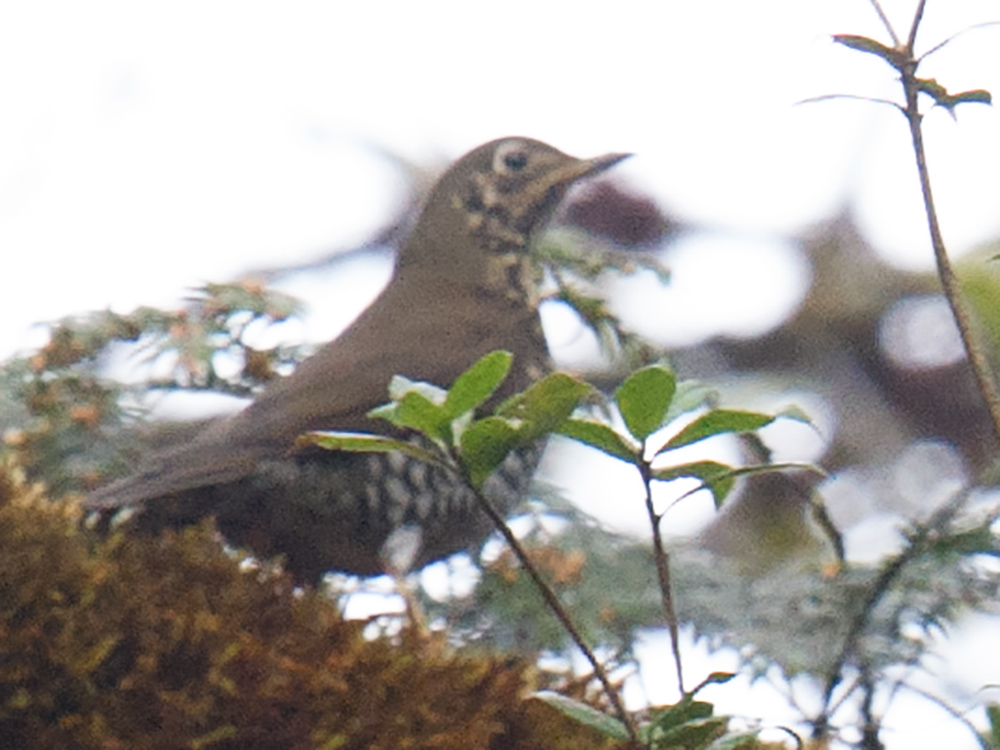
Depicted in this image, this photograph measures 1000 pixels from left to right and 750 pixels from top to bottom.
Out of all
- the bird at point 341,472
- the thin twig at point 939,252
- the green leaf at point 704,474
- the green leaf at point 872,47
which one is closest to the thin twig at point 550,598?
the green leaf at point 704,474

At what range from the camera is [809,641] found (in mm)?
2104

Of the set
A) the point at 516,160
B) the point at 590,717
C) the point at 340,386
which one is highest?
the point at 590,717

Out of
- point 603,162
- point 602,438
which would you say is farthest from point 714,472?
point 603,162

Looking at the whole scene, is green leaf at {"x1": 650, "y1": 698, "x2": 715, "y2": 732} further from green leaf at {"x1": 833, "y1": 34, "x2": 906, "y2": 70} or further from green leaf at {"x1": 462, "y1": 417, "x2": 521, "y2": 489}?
green leaf at {"x1": 833, "y1": 34, "x2": 906, "y2": 70}

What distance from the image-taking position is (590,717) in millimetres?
1265

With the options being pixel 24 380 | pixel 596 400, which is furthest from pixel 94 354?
pixel 596 400

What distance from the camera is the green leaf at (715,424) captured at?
1235 millimetres

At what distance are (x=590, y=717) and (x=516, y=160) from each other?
7.51 feet

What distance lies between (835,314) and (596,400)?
4.66ft

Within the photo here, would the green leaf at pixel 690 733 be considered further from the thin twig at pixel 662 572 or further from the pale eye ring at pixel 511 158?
the pale eye ring at pixel 511 158

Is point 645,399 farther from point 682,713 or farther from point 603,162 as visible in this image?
point 603,162

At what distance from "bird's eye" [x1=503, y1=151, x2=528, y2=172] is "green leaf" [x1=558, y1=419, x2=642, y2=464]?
220 centimetres

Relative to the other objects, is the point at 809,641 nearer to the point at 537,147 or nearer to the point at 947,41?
the point at 947,41

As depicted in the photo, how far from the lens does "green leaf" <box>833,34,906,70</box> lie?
4.63 ft
